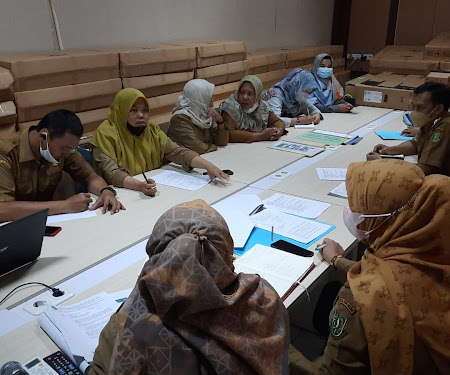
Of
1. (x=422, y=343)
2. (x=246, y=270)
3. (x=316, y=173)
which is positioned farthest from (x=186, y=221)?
(x=316, y=173)

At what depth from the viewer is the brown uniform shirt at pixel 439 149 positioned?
260cm

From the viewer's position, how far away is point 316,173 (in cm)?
257

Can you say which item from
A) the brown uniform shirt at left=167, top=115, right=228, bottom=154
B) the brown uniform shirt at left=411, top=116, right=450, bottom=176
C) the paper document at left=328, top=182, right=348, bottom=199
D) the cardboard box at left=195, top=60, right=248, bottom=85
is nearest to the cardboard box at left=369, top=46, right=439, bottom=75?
the cardboard box at left=195, top=60, right=248, bottom=85

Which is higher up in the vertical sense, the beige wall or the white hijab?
the beige wall

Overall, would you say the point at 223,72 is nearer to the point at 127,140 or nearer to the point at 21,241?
the point at 127,140

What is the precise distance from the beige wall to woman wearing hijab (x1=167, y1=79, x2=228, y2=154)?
2.63 ft

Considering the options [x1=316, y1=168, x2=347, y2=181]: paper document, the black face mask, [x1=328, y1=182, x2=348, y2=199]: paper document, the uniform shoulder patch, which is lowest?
[x1=316, y1=168, x2=347, y2=181]: paper document

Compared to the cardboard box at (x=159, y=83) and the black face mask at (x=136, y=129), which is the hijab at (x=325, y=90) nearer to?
the cardboard box at (x=159, y=83)

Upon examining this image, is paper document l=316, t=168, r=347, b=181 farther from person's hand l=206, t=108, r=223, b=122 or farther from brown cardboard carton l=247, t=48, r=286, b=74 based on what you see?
brown cardboard carton l=247, t=48, r=286, b=74

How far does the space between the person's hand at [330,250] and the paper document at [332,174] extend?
870 millimetres

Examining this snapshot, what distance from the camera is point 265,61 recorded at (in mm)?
4457

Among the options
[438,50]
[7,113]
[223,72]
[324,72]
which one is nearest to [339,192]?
[7,113]

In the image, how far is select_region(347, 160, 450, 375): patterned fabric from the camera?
3.71 ft

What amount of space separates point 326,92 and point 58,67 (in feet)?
9.34
